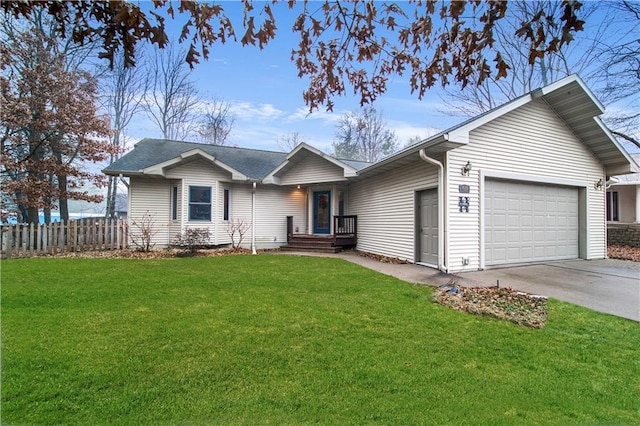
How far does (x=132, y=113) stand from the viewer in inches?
867

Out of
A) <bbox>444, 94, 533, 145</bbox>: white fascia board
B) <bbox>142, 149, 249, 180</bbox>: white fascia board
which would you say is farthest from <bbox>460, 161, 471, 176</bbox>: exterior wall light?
<bbox>142, 149, 249, 180</bbox>: white fascia board

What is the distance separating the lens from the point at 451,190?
Answer: 8086 mm

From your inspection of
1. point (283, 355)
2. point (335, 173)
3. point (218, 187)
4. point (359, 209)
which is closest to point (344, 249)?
point (359, 209)

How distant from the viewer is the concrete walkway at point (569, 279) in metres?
5.54

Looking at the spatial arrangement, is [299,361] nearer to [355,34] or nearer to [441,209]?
[355,34]

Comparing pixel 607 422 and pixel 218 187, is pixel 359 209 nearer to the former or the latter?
pixel 218 187

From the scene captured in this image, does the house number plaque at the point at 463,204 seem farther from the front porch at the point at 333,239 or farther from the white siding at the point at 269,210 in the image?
the white siding at the point at 269,210

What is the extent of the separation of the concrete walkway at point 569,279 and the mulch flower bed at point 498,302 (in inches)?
19.9

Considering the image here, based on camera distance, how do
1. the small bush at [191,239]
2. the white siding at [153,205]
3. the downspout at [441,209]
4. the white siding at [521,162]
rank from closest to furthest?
the downspout at [441,209] → the white siding at [521,162] → the small bush at [191,239] → the white siding at [153,205]

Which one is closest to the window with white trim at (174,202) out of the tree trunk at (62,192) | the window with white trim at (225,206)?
the window with white trim at (225,206)

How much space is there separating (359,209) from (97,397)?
1116 cm

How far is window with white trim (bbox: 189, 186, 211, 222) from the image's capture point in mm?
12781

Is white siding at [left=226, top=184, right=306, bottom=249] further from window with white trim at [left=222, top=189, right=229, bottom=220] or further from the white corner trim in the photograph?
the white corner trim

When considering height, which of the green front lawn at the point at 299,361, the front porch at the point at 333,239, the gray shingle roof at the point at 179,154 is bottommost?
the green front lawn at the point at 299,361
